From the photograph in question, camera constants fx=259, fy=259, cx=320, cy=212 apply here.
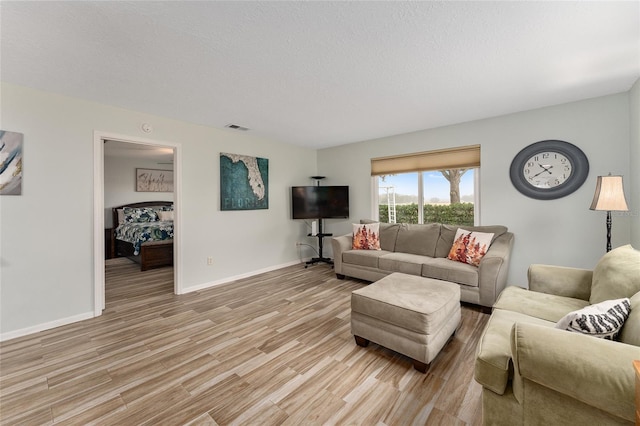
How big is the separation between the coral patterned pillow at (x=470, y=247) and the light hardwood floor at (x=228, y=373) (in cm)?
59

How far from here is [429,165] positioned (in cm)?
416

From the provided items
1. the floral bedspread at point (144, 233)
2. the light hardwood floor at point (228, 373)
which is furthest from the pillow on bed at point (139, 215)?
the light hardwood floor at point (228, 373)

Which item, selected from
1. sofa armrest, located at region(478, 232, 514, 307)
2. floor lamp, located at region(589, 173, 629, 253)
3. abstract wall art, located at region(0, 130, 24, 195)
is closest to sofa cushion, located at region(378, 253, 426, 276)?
sofa armrest, located at region(478, 232, 514, 307)

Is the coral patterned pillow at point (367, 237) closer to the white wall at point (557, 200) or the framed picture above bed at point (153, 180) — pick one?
the white wall at point (557, 200)

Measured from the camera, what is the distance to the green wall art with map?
4.08m

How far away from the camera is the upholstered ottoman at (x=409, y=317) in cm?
189

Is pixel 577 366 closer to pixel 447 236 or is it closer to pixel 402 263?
pixel 402 263

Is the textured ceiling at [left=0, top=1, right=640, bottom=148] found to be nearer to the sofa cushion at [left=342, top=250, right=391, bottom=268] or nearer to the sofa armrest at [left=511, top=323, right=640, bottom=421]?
the sofa armrest at [left=511, top=323, right=640, bottom=421]

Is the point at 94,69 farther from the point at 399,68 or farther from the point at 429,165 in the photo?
the point at 429,165

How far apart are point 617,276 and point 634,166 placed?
6.10 feet

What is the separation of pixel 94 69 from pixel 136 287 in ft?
9.85

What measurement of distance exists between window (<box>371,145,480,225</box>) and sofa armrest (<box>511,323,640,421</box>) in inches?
119

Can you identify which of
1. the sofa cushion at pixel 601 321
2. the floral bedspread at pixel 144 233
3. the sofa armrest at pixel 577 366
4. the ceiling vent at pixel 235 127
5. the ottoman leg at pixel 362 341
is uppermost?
the ceiling vent at pixel 235 127

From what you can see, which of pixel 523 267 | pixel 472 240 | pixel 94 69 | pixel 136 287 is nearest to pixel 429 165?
pixel 472 240
